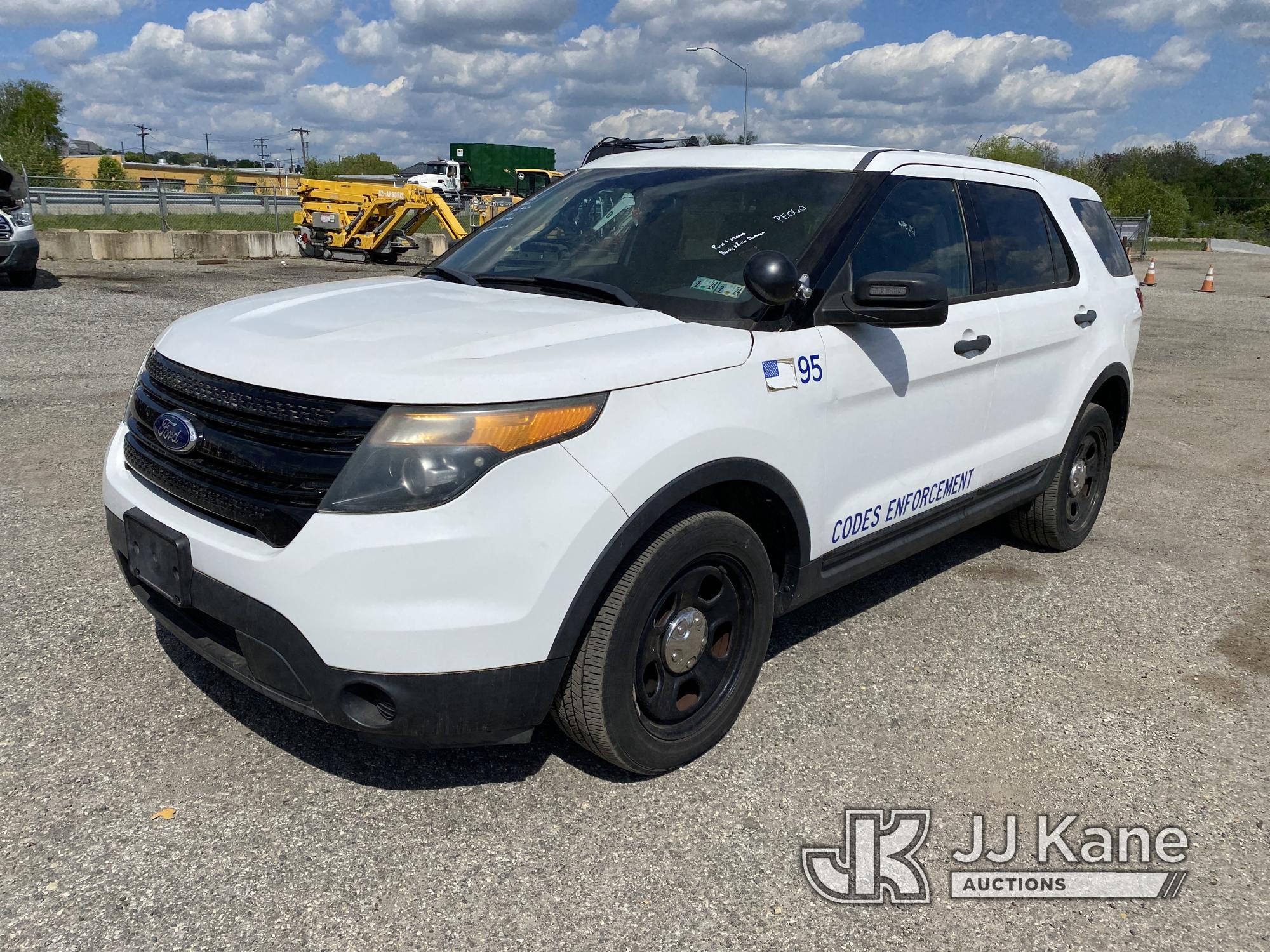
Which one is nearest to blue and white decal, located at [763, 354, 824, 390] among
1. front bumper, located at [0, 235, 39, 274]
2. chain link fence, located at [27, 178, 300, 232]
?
front bumper, located at [0, 235, 39, 274]

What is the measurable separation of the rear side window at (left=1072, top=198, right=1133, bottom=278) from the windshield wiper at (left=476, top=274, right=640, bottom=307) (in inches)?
110

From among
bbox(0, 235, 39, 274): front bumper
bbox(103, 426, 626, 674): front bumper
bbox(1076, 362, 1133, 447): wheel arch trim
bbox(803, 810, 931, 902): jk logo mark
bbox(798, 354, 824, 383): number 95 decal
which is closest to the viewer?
bbox(103, 426, 626, 674): front bumper

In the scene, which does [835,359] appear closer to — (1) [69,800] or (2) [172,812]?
(2) [172,812]

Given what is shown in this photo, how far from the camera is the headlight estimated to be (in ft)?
7.66

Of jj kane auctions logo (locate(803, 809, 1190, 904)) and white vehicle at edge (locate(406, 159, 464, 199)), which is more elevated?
white vehicle at edge (locate(406, 159, 464, 199))

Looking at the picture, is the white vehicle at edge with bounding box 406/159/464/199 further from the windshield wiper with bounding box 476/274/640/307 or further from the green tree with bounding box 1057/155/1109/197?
the windshield wiper with bounding box 476/274/640/307

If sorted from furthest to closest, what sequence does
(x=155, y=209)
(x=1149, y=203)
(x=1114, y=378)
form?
(x=1149, y=203)
(x=155, y=209)
(x=1114, y=378)

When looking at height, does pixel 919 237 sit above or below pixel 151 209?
below

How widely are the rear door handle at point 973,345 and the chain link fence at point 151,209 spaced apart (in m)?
22.9

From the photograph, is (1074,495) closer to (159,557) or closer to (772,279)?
(772,279)

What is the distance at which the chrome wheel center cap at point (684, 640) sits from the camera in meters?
2.88

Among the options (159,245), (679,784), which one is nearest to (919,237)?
(679,784)

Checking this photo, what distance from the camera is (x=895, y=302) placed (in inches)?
122

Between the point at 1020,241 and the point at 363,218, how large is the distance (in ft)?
59.2
